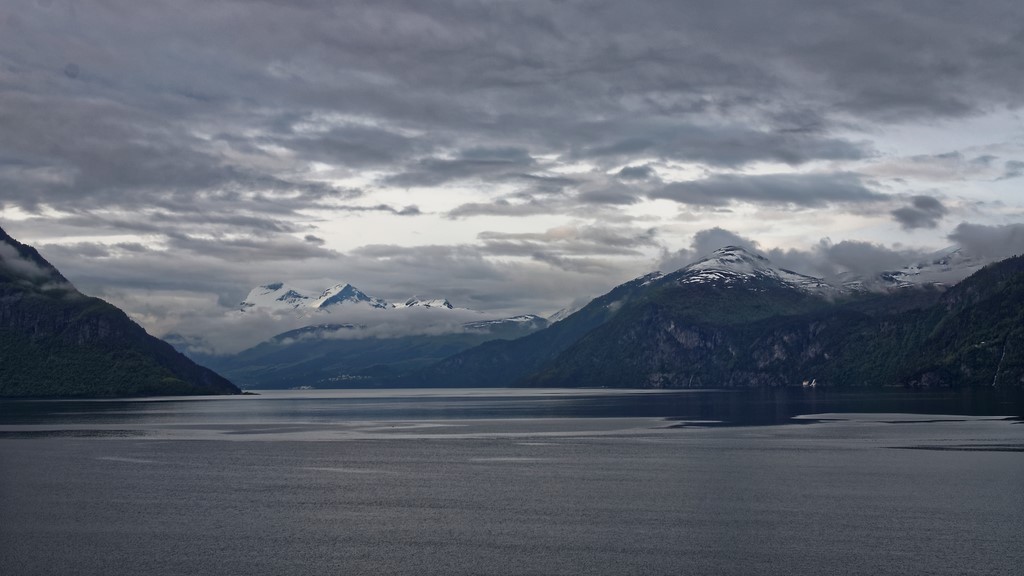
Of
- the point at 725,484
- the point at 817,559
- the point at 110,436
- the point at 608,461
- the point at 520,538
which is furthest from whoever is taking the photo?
the point at 110,436

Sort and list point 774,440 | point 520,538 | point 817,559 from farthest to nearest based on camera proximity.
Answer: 1. point 774,440
2. point 520,538
3. point 817,559

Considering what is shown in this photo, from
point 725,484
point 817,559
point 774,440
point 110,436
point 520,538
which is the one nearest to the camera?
point 817,559

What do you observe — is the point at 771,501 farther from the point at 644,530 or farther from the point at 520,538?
the point at 520,538

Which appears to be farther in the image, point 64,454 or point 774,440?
point 774,440

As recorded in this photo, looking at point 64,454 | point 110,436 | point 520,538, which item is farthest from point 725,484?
point 110,436

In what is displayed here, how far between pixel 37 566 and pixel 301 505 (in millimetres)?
30290

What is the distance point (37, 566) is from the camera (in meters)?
72.4

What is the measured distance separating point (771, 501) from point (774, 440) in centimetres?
7556

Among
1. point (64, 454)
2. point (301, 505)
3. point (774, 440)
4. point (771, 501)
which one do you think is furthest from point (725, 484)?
point (64, 454)

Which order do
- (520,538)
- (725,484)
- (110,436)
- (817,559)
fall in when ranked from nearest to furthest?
1. (817,559)
2. (520,538)
3. (725,484)
4. (110,436)

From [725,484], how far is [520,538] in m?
37.5

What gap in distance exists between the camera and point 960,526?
8206cm

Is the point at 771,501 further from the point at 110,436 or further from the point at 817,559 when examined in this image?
the point at 110,436

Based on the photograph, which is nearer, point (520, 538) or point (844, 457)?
point (520, 538)
